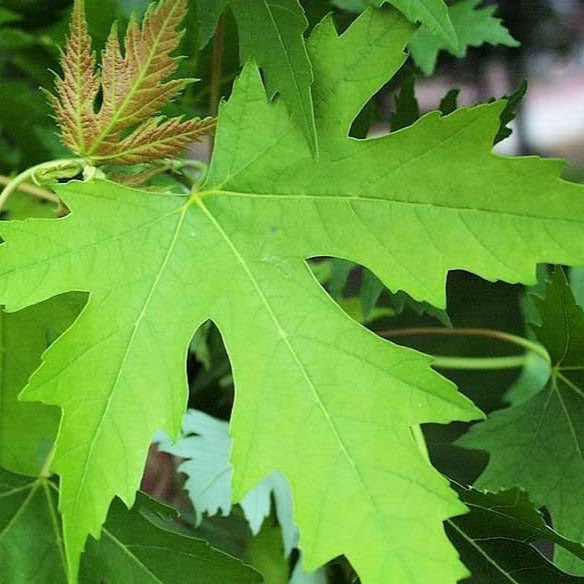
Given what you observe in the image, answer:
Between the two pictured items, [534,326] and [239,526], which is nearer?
[534,326]

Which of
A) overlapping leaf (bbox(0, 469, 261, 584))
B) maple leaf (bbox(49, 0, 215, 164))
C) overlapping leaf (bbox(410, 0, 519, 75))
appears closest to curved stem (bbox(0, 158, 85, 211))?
maple leaf (bbox(49, 0, 215, 164))

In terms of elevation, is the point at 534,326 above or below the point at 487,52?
below

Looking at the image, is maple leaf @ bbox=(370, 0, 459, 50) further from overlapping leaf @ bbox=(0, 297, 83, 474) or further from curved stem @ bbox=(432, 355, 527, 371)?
curved stem @ bbox=(432, 355, 527, 371)

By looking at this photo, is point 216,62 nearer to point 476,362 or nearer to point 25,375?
point 25,375

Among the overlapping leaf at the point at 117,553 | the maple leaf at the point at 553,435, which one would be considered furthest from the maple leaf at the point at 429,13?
the overlapping leaf at the point at 117,553

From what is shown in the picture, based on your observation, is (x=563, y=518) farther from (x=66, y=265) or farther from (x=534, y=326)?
(x=66, y=265)

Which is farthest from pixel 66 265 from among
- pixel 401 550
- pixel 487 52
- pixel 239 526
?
pixel 487 52

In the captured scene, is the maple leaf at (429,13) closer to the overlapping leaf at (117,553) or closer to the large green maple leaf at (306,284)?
the large green maple leaf at (306,284)
